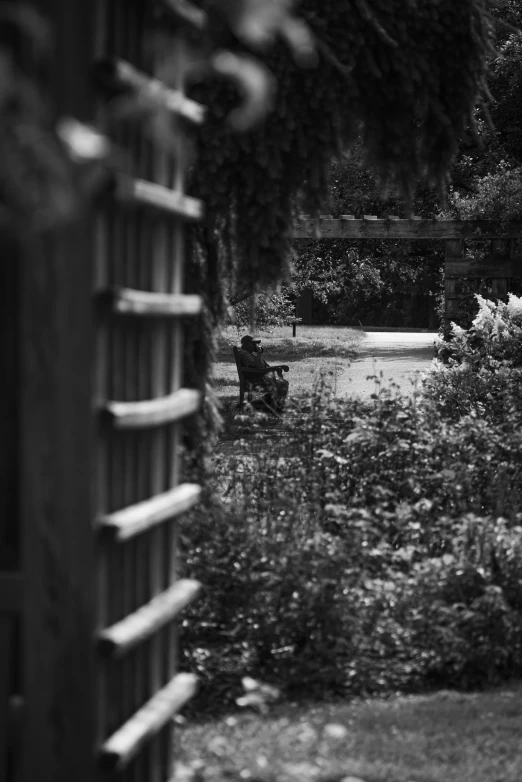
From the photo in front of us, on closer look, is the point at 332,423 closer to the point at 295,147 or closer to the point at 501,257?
the point at 295,147

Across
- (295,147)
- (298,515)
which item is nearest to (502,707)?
(298,515)

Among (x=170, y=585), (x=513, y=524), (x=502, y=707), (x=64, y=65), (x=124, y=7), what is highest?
(x=124, y=7)

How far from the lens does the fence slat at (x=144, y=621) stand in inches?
99.2

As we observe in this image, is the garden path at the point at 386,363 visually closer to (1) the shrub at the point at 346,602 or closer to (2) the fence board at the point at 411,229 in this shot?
(2) the fence board at the point at 411,229

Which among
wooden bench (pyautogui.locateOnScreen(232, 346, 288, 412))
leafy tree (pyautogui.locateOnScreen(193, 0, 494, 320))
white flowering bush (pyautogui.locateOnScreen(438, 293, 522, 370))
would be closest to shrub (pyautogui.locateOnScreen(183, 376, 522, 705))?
leafy tree (pyautogui.locateOnScreen(193, 0, 494, 320))

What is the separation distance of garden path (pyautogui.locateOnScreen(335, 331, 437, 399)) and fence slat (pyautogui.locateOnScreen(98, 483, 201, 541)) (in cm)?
1229

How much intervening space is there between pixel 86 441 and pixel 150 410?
12.7 inches

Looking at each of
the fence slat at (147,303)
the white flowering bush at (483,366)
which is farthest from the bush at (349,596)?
the white flowering bush at (483,366)

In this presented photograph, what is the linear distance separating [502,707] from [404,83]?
129 inches

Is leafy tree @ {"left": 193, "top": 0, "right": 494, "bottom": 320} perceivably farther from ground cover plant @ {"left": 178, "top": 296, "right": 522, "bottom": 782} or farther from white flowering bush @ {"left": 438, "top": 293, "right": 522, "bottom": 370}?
white flowering bush @ {"left": 438, "top": 293, "right": 522, "bottom": 370}

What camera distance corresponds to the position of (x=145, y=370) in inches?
112

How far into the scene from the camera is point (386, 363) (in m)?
26.8

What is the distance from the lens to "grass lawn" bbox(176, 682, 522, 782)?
3.78 metres

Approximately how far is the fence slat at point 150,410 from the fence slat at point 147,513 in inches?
7.9
